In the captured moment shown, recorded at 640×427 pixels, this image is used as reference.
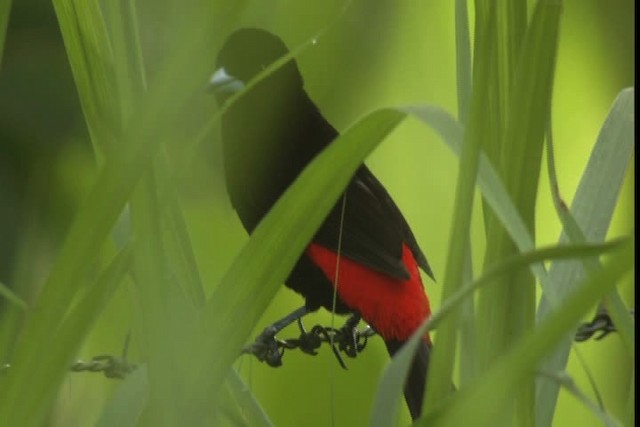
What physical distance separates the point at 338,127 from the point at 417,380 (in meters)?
0.14

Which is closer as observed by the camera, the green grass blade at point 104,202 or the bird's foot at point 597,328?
the green grass blade at point 104,202

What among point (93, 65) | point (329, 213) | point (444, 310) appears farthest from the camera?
point (329, 213)

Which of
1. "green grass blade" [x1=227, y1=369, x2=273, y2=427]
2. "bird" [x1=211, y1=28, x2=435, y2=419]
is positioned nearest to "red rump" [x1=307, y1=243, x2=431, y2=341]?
"bird" [x1=211, y1=28, x2=435, y2=419]

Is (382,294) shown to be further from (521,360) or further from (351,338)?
(521,360)

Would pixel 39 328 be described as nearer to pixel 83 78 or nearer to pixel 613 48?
pixel 83 78

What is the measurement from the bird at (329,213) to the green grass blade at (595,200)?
0.05 metres

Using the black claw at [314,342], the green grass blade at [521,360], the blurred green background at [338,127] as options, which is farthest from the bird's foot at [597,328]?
the green grass blade at [521,360]

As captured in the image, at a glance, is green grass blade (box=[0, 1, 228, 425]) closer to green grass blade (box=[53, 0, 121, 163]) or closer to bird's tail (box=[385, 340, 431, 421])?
green grass blade (box=[53, 0, 121, 163])

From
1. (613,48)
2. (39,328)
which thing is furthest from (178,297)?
(613,48)

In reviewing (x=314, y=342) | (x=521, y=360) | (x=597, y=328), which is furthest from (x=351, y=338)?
(x=521, y=360)

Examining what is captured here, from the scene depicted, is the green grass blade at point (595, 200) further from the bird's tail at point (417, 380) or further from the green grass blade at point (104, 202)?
the green grass blade at point (104, 202)

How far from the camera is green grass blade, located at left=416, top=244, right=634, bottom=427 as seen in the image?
0.72 ft

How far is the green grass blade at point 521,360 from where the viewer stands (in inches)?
8.6

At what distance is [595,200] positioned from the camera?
37 cm
